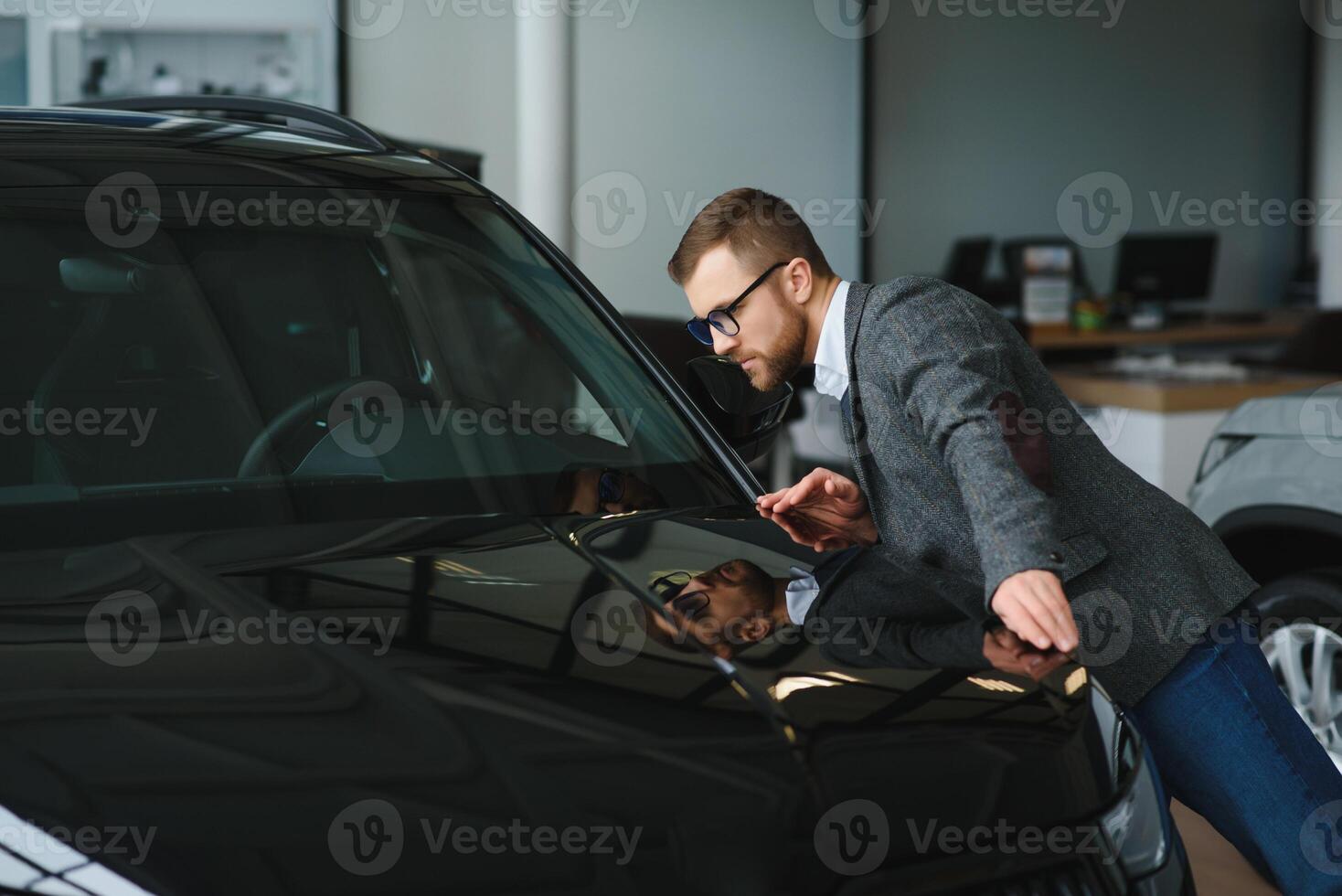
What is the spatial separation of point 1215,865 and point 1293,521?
0.79 metres

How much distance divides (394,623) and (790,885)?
48 cm

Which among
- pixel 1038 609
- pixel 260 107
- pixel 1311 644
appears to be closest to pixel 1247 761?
pixel 1038 609

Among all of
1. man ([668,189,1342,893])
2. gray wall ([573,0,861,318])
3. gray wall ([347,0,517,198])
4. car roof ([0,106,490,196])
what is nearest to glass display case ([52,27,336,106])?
gray wall ([347,0,517,198])

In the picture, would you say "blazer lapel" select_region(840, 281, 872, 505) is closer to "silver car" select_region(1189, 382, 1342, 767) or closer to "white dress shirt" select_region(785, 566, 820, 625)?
"white dress shirt" select_region(785, 566, 820, 625)

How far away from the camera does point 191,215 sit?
191 centimetres

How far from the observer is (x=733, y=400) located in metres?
2.09

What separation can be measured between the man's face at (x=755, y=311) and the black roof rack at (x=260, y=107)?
68cm

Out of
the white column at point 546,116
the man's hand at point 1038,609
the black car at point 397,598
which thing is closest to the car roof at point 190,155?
the black car at point 397,598

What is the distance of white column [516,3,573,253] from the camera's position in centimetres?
643

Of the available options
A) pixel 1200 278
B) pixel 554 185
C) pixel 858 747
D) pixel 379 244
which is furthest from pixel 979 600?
pixel 1200 278

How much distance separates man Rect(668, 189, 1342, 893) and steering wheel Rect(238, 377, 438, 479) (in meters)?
0.47

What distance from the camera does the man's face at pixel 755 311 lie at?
1784 mm

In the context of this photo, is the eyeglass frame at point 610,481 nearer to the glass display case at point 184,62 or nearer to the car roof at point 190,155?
the car roof at point 190,155

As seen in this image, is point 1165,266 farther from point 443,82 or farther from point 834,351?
point 834,351
